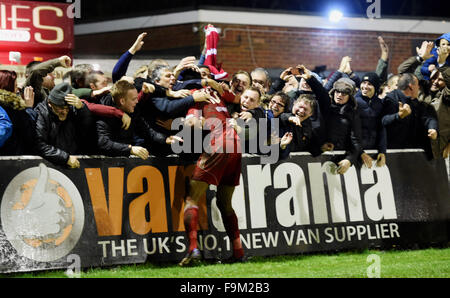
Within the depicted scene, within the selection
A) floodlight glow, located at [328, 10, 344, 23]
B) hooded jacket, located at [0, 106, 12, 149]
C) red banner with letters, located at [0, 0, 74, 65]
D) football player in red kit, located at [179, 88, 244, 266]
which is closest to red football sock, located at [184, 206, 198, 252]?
football player in red kit, located at [179, 88, 244, 266]

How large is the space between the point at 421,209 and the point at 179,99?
3.78 m

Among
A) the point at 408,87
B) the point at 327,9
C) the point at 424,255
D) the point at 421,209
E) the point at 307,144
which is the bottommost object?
the point at 424,255

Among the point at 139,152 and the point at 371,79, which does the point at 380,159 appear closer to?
the point at 371,79

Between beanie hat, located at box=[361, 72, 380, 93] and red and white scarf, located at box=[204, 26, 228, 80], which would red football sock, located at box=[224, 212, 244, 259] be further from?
beanie hat, located at box=[361, 72, 380, 93]

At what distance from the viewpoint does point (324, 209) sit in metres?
8.75

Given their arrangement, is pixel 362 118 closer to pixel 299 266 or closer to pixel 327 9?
pixel 299 266

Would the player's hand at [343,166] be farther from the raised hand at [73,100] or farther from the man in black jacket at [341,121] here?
the raised hand at [73,100]

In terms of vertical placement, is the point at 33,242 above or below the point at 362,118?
below

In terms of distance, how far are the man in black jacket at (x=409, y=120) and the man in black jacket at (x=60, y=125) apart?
13.4ft

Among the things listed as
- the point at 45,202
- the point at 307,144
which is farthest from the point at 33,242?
the point at 307,144

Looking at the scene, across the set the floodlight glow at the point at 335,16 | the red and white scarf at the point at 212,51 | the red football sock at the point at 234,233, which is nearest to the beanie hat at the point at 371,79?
the red and white scarf at the point at 212,51

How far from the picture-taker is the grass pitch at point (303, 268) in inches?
280

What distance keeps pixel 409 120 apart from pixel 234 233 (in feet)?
10.5

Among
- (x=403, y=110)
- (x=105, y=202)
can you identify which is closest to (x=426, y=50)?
(x=403, y=110)
